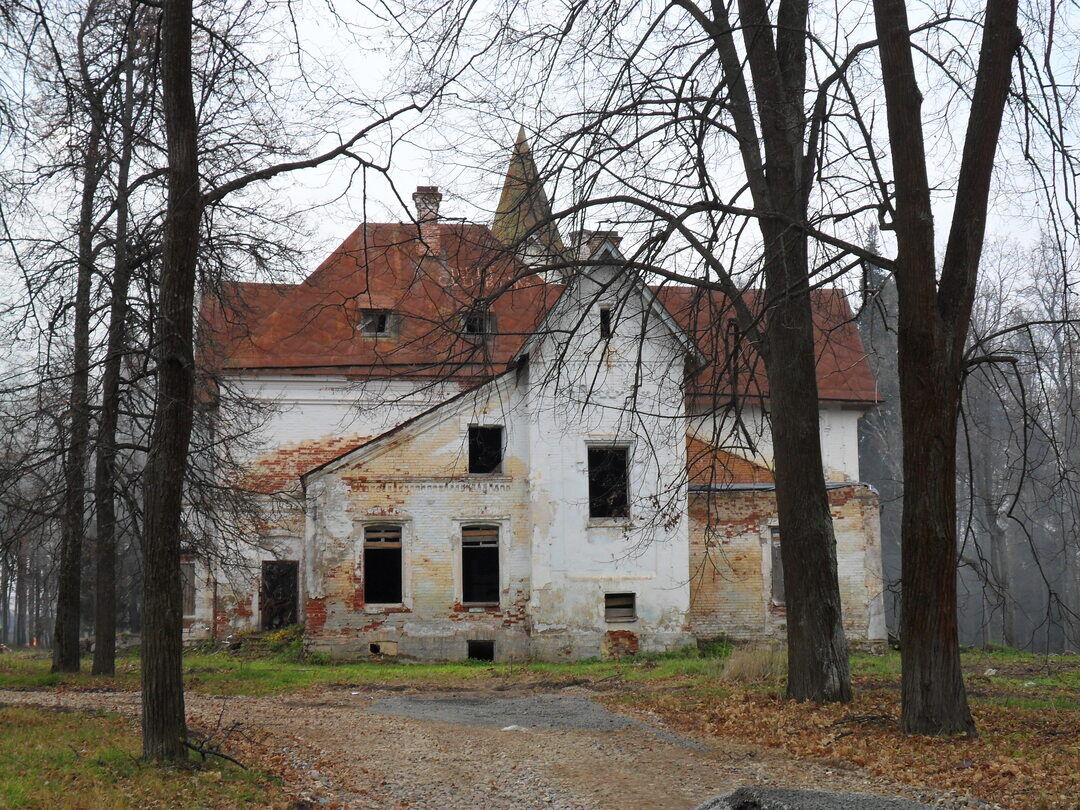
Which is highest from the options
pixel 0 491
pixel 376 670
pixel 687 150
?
pixel 687 150

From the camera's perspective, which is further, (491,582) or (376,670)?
(491,582)

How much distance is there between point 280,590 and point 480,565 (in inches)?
258

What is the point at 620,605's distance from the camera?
77.9ft

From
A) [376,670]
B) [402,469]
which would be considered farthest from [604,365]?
[376,670]

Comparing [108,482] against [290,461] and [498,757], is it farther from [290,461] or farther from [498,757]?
[290,461]

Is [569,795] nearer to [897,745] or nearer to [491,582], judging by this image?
[897,745]

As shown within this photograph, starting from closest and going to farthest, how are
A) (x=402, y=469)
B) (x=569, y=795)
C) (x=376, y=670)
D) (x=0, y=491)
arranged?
1. (x=569, y=795)
2. (x=0, y=491)
3. (x=376, y=670)
4. (x=402, y=469)

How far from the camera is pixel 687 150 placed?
11.1m

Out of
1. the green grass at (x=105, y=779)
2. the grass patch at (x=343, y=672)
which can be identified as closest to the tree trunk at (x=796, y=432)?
Result: the grass patch at (x=343, y=672)

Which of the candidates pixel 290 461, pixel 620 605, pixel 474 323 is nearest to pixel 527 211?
pixel 474 323

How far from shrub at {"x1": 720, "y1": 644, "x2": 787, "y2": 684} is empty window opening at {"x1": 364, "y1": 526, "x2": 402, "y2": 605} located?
35.0ft

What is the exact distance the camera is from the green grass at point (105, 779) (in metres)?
6.76

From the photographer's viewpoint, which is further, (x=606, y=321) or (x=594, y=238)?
(x=606, y=321)

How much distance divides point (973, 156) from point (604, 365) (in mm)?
14785
